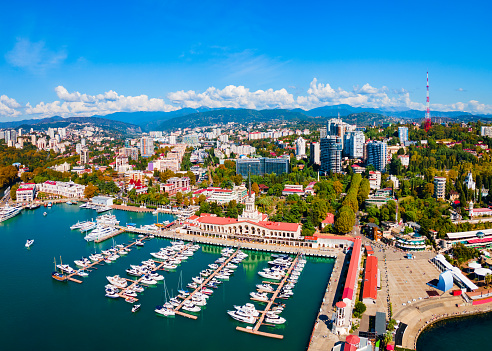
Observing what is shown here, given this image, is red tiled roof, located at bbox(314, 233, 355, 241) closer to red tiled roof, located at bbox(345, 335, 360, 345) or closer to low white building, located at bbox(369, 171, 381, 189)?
red tiled roof, located at bbox(345, 335, 360, 345)

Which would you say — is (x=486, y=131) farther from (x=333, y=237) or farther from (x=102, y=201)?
(x=102, y=201)

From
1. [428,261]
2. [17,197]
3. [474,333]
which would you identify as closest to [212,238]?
[428,261]

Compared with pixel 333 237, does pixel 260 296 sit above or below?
below

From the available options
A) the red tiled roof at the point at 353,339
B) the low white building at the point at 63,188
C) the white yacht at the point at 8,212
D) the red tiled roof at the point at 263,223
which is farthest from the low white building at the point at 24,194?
the red tiled roof at the point at 353,339

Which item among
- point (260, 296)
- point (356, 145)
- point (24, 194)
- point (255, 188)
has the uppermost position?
point (356, 145)

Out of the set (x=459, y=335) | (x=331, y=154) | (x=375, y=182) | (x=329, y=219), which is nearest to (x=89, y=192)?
(x=329, y=219)

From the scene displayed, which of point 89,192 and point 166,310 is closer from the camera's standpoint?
point 166,310

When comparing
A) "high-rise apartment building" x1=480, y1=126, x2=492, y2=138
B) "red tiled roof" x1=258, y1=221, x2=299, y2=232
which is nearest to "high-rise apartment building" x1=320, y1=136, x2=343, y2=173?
"red tiled roof" x1=258, y1=221, x2=299, y2=232
